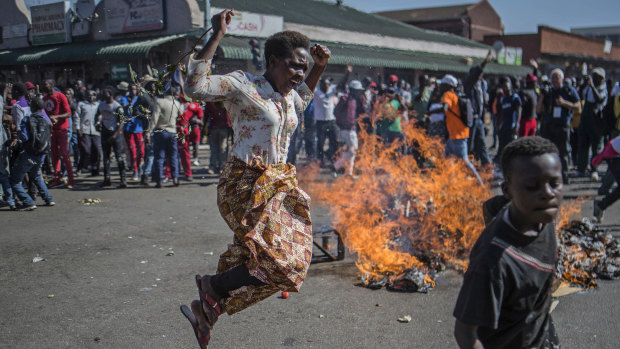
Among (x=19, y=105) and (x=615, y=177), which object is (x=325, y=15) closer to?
(x=19, y=105)

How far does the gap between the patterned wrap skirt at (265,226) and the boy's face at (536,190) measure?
1.34m

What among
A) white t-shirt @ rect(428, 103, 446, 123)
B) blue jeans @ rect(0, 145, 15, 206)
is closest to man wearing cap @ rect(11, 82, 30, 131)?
blue jeans @ rect(0, 145, 15, 206)

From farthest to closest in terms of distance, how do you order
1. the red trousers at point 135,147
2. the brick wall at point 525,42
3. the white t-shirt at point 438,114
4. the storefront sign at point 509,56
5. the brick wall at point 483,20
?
the brick wall at point 483,20 → the brick wall at point 525,42 → the storefront sign at point 509,56 → the red trousers at point 135,147 → the white t-shirt at point 438,114

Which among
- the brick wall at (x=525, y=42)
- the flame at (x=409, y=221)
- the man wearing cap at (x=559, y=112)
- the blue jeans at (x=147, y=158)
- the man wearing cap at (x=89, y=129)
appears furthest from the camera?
the brick wall at (x=525, y=42)

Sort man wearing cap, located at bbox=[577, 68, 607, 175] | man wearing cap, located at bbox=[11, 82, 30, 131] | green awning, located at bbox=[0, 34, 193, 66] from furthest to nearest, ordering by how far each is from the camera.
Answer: green awning, located at bbox=[0, 34, 193, 66]
man wearing cap, located at bbox=[577, 68, 607, 175]
man wearing cap, located at bbox=[11, 82, 30, 131]

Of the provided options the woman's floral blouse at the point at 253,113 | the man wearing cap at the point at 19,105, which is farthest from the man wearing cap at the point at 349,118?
the woman's floral blouse at the point at 253,113

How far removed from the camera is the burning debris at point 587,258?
487 centimetres

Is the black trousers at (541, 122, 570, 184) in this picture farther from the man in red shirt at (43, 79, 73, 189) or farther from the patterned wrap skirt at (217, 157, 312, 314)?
the man in red shirt at (43, 79, 73, 189)

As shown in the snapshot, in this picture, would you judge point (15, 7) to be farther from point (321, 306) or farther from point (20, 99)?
point (321, 306)

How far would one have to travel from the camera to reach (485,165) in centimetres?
1016

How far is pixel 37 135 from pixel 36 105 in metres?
0.50

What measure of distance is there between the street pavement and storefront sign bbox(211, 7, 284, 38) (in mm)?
10713

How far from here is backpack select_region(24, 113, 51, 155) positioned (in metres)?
7.64

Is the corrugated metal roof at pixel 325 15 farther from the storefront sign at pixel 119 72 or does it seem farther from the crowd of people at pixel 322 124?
the crowd of people at pixel 322 124
